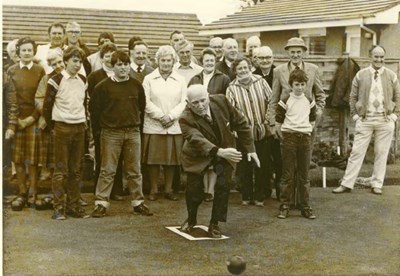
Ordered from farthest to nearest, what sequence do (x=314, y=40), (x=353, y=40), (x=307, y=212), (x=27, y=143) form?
(x=314, y=40) → (x=353, y=40) → (x=307, y=212) → (x=27, y=143)

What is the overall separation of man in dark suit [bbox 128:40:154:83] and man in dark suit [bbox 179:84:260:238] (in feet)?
4.51

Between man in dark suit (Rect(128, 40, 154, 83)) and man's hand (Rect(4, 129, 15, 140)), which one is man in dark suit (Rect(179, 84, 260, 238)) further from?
man's hand (Rect(4, 129, 15, 140))

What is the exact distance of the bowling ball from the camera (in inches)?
190

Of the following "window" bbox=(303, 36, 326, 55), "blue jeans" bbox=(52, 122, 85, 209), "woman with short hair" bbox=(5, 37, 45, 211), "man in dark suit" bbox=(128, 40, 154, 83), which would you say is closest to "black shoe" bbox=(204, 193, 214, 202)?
"man in dark suit" bbox=(128, 40, 154, 83)

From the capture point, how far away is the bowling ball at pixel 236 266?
4.82 meters

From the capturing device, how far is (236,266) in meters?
4.82

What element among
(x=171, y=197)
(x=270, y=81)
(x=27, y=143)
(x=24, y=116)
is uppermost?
(x=270, y=81)

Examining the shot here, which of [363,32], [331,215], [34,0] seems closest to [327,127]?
[363,32]

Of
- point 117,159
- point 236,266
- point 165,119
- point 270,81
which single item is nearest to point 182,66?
point 165,119

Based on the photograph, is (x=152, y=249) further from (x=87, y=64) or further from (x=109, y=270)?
(x=87, y=64)

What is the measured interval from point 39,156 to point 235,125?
182 cm

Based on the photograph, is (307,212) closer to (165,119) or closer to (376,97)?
(165,119)

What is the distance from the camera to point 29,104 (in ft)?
21.1

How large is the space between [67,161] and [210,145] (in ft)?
4.51
